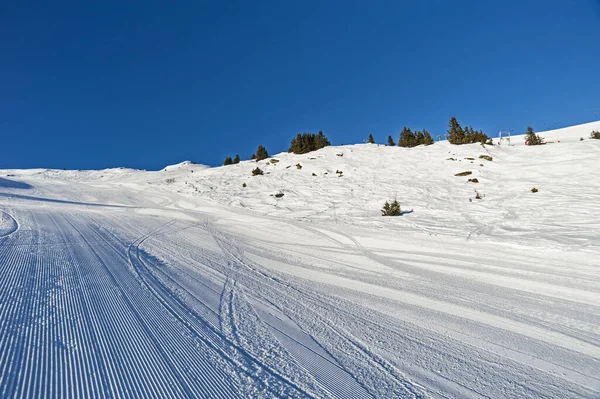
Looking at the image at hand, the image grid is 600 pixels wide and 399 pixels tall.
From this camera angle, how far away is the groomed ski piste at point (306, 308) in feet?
8.91

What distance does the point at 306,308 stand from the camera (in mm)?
4434

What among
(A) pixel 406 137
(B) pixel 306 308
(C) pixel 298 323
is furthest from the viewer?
(A) pixel 406 137

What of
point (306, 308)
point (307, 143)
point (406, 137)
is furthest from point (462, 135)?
point (306, 308)

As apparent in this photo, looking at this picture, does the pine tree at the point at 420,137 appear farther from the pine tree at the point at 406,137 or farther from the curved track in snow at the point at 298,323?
the curved track in snow at the point at 298,323

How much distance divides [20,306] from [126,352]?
2231 mm

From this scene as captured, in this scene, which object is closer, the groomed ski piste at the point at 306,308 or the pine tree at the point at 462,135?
the groomed ski piste at the point at 306,308

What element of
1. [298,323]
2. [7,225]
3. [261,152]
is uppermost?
[261,152]

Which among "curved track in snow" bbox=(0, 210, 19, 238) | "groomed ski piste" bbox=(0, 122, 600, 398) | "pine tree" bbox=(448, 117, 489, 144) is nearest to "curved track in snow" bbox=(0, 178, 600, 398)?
"groomed ski piste" bbox=(0, 122, 600, 398)

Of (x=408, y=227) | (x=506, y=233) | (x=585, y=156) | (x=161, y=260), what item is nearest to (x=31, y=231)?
(x=161, y=260)

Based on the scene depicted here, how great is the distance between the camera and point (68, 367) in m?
2.72

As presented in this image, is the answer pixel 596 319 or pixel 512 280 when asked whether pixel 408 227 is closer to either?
pixel 512 280

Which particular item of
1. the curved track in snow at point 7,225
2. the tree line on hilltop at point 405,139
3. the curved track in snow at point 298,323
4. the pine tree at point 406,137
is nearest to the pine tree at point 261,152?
the tree line on hilltop at point 405,139

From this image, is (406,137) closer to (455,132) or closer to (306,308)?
(455,132)

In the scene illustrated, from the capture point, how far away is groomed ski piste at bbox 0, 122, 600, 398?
271cm
